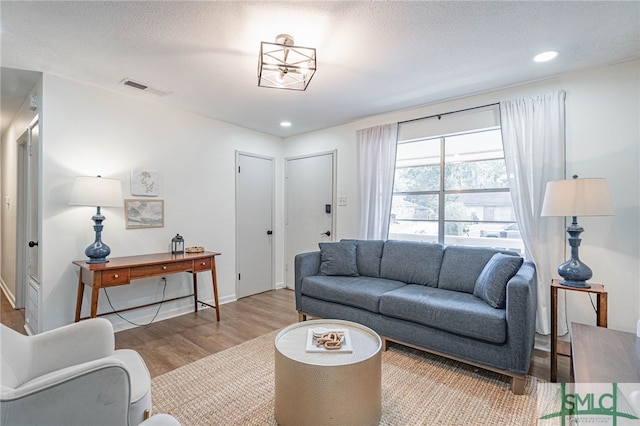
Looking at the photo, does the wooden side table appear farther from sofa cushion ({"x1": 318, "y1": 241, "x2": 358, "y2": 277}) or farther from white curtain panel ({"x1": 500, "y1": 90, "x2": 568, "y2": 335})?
sofa cushion ({"x1": 318, "y1": 241, "x2": 358, "y2": 277})

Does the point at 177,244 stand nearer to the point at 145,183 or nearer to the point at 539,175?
the point at 145,183

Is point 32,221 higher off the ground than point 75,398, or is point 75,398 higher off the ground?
point 32,221

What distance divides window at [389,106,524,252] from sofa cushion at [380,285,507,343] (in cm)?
84

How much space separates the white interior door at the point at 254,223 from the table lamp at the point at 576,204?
11.5ft

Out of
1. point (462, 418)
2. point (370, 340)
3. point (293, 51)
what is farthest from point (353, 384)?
point (293, 51)

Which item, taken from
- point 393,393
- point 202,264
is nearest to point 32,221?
point 202,264

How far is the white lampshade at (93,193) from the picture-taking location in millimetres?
2646

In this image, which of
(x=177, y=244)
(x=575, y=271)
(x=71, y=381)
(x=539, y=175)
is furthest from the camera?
(x=177, y=244)

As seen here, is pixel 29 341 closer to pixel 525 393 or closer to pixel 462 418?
pixel 462 418

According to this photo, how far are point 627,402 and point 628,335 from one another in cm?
78

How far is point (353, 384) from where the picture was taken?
5.16 ft

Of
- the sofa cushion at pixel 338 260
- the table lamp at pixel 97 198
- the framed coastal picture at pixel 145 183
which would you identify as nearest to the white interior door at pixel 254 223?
the framed coastal picture at pixel 145 183

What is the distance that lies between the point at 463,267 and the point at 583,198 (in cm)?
107

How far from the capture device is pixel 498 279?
2297 millimetres
